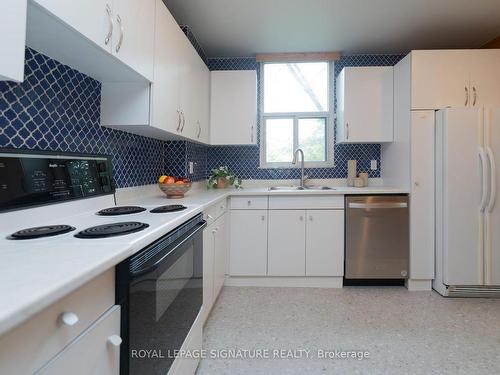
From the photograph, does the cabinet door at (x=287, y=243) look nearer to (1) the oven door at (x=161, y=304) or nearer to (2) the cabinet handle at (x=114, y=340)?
(1) the oven door at (x=161, y=304)

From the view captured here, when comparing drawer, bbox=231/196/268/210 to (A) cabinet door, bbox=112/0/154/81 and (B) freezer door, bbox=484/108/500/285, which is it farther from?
(B) freezer door, bbox=484/108/500/285

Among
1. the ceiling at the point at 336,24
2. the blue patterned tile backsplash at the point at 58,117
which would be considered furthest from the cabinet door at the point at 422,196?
the blue patterned tile backsplash at the point at 58,117

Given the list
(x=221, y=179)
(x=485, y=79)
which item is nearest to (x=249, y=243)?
(x=221, y=179)

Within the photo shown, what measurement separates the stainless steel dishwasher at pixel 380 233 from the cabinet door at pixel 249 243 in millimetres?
811

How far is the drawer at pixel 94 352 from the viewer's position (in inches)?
22.1

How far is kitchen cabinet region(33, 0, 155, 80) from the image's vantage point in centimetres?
97

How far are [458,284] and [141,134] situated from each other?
2926 millimetres

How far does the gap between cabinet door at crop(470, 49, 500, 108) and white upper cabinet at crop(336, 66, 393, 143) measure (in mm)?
686

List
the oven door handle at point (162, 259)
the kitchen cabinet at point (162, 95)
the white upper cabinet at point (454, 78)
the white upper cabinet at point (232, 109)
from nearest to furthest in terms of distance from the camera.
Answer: the oven door handle at point (162, 259), the kitchen cabinet at point (162, 95), the white upper cabinet at point (454, 78), the white upper cabinet at point (232, 109)

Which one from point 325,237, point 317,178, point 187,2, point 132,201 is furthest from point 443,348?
point 187,2

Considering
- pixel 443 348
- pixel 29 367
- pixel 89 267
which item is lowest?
pixel 443 348

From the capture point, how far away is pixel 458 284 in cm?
243

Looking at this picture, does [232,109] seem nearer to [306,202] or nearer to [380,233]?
[306,202]

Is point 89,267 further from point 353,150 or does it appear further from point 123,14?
point 353,150
